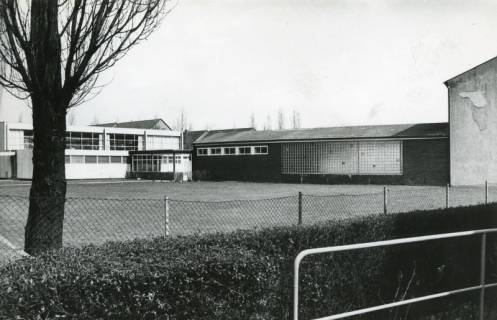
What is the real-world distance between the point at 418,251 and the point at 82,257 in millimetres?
4224

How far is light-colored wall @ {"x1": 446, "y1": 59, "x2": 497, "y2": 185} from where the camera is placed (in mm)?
29703

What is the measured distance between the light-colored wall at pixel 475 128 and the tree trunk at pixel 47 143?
94.9 feet

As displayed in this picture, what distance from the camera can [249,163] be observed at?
40656mm

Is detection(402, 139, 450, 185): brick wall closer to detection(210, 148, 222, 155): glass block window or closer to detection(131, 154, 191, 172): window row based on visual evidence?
detection(210, 148, 222, 155): glass block window

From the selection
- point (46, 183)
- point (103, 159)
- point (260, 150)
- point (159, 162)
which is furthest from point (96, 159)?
point (46, 183)

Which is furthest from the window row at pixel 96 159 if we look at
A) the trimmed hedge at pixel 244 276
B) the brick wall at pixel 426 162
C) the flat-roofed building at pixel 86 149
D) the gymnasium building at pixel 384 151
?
the trimmed hedge at pixel 244 276

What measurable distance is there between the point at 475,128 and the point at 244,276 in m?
29.6

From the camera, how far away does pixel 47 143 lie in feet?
18.4

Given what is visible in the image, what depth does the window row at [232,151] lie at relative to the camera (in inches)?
1579

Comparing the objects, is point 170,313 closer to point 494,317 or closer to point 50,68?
point 50,68

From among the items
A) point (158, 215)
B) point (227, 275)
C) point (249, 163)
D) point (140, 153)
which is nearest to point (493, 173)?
point (249, 163)

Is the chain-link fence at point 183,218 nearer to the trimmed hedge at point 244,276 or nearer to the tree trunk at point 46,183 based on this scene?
the trimmed hedge at point 244,276

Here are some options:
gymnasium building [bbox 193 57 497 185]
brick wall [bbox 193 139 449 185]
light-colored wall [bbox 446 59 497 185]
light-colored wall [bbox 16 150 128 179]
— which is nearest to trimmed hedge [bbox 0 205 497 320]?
light-colored wall [bbox 446 59 497 185]

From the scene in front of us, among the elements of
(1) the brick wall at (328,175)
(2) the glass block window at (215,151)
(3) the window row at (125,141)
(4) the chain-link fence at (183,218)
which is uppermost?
(3) the window row at (125,141)
